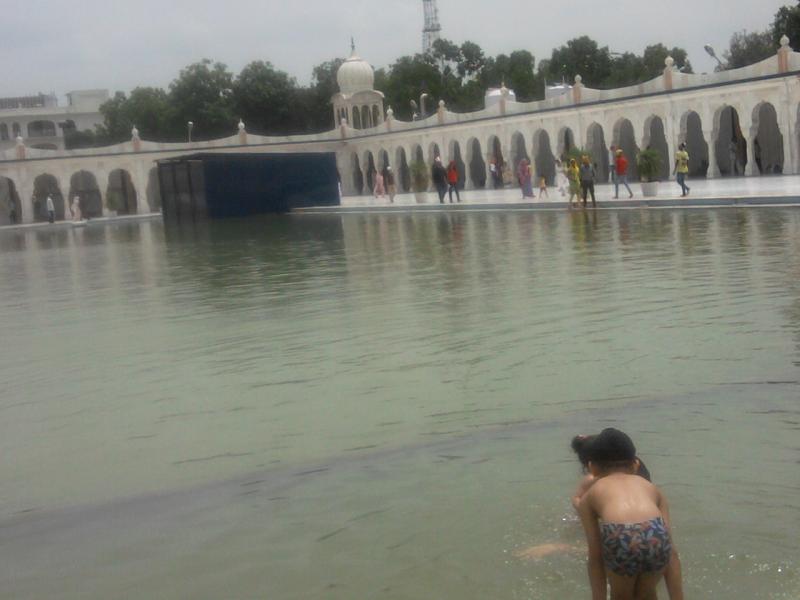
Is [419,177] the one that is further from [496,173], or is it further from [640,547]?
[640,547]

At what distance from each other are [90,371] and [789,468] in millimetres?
5739

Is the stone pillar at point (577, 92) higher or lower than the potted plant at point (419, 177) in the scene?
higher

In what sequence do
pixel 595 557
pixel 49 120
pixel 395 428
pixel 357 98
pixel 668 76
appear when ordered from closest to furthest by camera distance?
pixel 595 557
pixel 395 428
pixel 668 76
pixel 357 98
pixel 49 120

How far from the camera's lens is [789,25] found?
58500 millimetres

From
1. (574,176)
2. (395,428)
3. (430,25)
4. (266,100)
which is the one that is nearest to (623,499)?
(395,428)

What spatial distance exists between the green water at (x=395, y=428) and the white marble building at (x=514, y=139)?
25.5m

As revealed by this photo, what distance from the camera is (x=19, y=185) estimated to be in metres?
59.5

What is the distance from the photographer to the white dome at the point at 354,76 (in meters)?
68.3

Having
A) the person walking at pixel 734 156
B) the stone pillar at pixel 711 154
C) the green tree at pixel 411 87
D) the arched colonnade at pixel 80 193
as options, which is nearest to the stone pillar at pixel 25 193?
the arched colonnade at pixel 80 193

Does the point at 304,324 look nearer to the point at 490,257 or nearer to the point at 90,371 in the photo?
the point at 90,371

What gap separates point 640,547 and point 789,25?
5978 centimetres

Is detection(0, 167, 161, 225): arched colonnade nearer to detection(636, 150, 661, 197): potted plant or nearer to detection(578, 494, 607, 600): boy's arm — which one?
detection(636, 150, 661, 197): potted plant

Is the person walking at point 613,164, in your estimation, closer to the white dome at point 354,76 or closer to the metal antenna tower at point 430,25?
the white dome at point 354,76

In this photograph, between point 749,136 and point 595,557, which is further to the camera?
point 749,136
